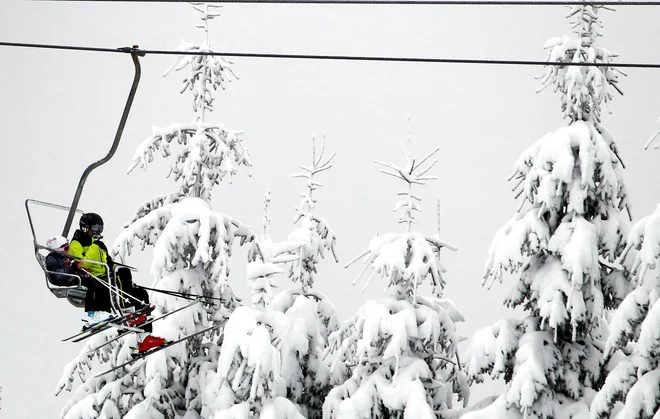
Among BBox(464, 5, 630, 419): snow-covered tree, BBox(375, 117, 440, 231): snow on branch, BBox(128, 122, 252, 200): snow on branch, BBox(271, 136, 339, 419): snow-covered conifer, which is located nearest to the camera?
BBox(464, 5, 630, 419): snow-covered tree

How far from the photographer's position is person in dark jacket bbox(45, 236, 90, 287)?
1343cm

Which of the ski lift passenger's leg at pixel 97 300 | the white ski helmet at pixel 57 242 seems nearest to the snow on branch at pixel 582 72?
the ski lift passenger's leg at pixel 97 300

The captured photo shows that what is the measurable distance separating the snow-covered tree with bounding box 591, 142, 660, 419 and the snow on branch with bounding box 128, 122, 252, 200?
960 centimetres

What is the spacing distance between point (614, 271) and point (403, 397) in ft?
14.8

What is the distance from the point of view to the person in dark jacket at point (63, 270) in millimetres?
13427

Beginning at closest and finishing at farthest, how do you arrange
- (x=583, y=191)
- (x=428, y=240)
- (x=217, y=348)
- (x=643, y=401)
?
(x=643, y=401) < (x=583, y=191) < (x=428, y=240) < (x=217, y=348)

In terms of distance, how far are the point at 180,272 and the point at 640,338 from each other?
34.3ft

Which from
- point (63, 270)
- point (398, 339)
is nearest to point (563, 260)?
point (398, 339)

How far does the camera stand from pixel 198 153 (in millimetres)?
24562

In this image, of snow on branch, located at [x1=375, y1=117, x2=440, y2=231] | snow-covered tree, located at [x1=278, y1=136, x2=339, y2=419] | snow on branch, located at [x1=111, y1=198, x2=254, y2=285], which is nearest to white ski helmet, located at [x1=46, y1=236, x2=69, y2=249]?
snow on branch, located at [x1=111, y1=198, x2=254, y2=285]

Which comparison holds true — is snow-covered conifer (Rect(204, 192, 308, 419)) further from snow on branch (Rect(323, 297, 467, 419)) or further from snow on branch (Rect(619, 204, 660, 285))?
snow on branch (Rect(619, 204, 660, 285))

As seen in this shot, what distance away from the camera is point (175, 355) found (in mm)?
23281

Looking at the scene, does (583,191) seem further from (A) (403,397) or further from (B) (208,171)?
(B) (208,171)

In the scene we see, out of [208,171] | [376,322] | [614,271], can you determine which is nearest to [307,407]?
[376,322]
